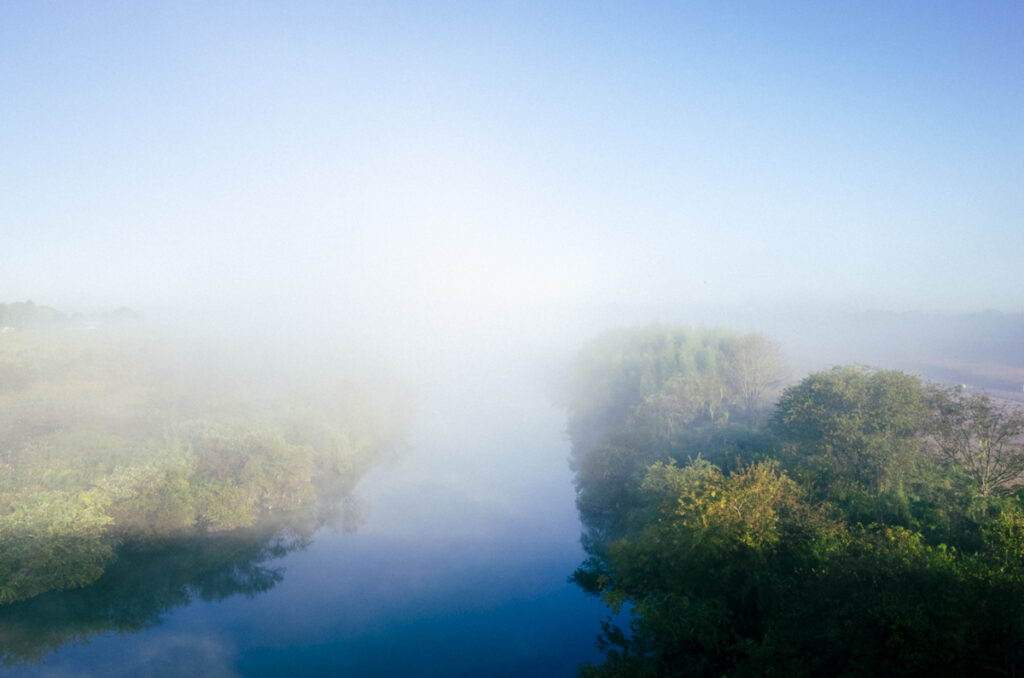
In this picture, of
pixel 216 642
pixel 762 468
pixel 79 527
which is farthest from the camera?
pixel 79 527

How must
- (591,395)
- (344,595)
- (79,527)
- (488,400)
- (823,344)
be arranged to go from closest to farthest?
(79,527) → (344,595) → (591,395) → (488,400) → (823,344)

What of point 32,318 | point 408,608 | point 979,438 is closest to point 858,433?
point 979,438

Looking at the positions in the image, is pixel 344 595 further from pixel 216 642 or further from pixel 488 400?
pixel 488 400

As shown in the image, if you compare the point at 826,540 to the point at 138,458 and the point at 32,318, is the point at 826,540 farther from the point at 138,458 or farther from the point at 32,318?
the point at 32,318

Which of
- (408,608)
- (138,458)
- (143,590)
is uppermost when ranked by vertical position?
(138,458)

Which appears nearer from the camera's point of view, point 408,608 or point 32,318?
point 408,608

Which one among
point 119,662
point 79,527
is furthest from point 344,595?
point 79,527

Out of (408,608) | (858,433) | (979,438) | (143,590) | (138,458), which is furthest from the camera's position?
(138,458)
